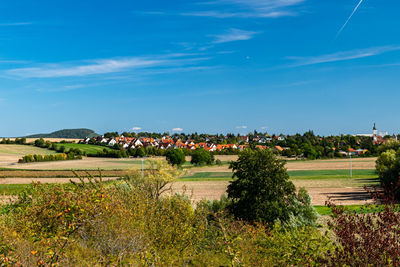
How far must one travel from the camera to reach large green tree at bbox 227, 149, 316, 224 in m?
22.6

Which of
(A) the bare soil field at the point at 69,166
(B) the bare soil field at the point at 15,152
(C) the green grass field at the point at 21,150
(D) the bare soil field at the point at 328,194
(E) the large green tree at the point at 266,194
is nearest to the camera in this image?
(E) the large green tree at the point at 266,194

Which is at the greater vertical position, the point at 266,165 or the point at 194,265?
the point at 266,165

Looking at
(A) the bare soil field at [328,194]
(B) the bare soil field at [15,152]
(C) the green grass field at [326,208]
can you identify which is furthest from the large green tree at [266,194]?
(B) the bare soil field at [15,152]

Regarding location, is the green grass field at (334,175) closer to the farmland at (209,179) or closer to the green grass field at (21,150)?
the farmland at (209,179)

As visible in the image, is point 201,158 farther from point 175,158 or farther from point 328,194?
point 328,194

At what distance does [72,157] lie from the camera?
114m

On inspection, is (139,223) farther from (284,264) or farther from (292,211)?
(292,211)

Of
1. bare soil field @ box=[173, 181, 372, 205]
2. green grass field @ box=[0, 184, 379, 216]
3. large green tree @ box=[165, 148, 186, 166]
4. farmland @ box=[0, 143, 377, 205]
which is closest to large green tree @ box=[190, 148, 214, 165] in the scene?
large green tree @ box=[165, 148, 186, 166]

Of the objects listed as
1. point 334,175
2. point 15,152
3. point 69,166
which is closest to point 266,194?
point 334,175

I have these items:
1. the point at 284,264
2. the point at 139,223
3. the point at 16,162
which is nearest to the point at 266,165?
the point at 139,223

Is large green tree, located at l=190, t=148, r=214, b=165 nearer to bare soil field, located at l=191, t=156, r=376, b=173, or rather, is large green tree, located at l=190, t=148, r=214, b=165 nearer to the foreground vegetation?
bare soil field, located at l=191, t=156, r=376, b=173

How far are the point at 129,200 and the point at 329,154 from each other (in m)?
126

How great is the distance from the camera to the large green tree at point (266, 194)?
2256 centimetres

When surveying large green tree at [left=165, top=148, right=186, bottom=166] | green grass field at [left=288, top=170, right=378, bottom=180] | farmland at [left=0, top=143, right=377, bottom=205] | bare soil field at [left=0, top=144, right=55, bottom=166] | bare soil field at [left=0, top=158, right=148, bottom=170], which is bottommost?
green grass field at [left=288, top=170, right=378, bottom=180]
